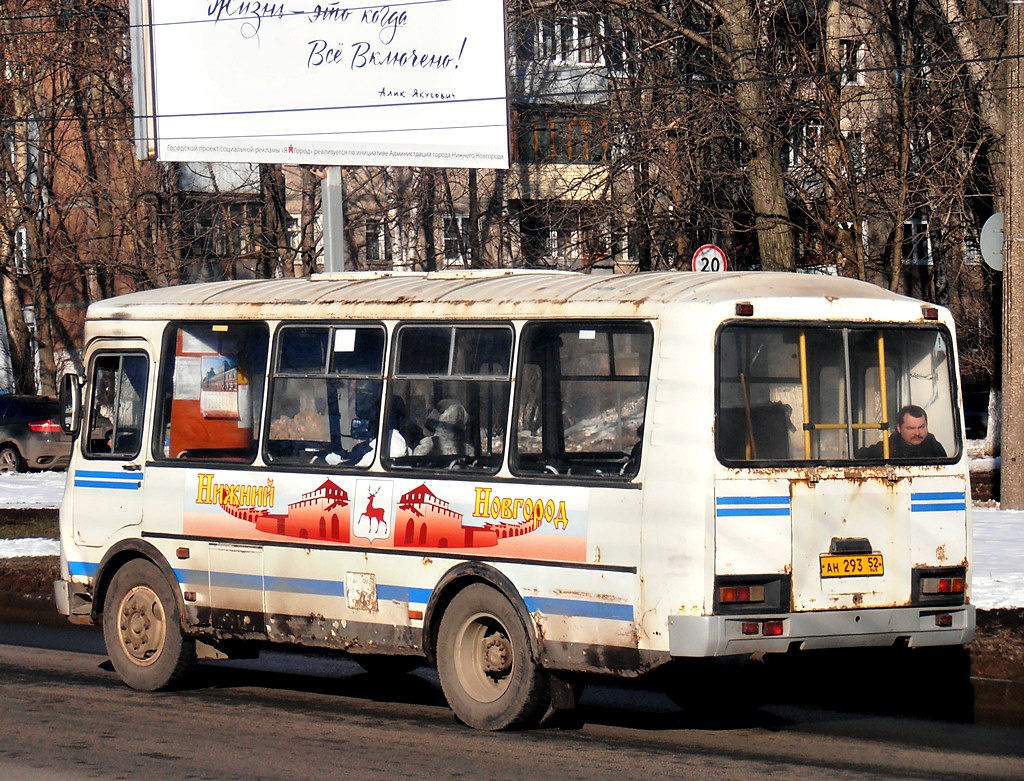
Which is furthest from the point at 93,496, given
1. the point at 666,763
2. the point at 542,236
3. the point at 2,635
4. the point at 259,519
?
the point at 542,236

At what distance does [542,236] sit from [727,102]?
6944 mm

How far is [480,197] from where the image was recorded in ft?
117

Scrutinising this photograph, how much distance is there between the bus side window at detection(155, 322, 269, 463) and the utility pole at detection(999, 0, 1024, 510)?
981cm

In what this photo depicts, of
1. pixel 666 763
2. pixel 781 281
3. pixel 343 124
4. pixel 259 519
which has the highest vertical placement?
pixel 343 124

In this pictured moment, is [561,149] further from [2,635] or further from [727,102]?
[2,635]

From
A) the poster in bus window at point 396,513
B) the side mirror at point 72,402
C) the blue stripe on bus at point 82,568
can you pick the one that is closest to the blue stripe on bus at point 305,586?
the poster in bus window at point 396,513

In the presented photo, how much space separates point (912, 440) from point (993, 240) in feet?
29.9

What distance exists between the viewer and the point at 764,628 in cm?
820

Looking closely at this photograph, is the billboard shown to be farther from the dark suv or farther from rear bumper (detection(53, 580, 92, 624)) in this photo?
the dark suv

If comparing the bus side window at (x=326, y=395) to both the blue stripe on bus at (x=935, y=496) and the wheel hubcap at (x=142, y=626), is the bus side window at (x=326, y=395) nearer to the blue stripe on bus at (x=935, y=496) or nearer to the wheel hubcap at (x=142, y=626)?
the wheel hubcap at (x=142, y=626)

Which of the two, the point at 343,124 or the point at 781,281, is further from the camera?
the point at 343,124

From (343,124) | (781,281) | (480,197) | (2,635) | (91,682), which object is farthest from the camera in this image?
(480,197)

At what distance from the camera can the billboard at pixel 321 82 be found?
1870 cm

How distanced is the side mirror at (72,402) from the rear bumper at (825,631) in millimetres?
5192
